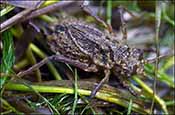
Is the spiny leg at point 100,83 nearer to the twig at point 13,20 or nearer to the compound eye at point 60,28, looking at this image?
the compound eye at point 60,28

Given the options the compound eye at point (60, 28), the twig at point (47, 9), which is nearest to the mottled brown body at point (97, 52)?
the compound eye at point (60, 28)

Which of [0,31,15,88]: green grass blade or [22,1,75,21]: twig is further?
[22,1,75,21]: twig

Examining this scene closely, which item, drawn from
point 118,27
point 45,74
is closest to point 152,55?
point 118,27

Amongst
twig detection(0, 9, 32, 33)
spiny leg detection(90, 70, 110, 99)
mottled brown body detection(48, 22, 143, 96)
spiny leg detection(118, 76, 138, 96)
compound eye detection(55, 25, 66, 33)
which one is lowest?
spiny leg detection(118, 76, 138, 96)

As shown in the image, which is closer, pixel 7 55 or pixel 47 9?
pixel 7 55

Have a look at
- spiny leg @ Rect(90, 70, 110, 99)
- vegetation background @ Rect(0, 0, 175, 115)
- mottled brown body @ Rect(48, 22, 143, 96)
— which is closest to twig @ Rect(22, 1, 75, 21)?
vegetation background @ Rect(0, 0, 175, 115)

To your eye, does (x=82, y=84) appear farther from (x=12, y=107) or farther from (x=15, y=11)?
(x=15, y=11)

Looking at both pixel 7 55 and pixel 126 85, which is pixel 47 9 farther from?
pixel 126 85

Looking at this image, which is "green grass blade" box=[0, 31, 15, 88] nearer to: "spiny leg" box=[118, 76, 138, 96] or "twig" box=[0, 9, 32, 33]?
"twig" box=[0, 9, 32, 33]

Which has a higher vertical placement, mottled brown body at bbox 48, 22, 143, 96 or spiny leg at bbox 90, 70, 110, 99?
mottled brown body at bbox 48, 22, 143, 96

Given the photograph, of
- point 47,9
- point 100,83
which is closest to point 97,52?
point 100,83
